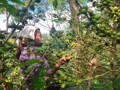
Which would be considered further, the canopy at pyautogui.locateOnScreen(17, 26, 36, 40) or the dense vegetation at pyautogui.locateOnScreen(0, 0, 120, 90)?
the canopy at pyautogui.locateOnScreen(17, 26, 36, 40)

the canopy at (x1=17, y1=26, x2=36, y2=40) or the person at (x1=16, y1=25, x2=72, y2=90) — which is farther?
the canopy at (x1=17, y1=26, x2=36, y2=40)

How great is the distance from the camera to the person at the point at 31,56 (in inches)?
87.0

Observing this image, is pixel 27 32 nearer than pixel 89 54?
No

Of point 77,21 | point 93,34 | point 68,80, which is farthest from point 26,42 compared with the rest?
point 68,80

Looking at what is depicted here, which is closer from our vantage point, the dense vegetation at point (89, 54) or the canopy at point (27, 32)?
the dense vegetation at point (89, 54)

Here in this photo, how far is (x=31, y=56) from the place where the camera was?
280 centimetres

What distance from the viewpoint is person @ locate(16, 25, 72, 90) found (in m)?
2.21

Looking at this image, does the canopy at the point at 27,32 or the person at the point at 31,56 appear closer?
the person at the point at 31,56

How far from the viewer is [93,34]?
92.3 inches

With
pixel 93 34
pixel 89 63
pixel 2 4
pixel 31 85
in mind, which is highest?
pixel 2 4

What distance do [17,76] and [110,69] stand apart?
78cm

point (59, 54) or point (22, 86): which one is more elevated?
point (59, 54)

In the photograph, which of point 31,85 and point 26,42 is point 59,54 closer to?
point 31,85

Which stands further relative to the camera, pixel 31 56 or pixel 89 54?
pixel 31 56
